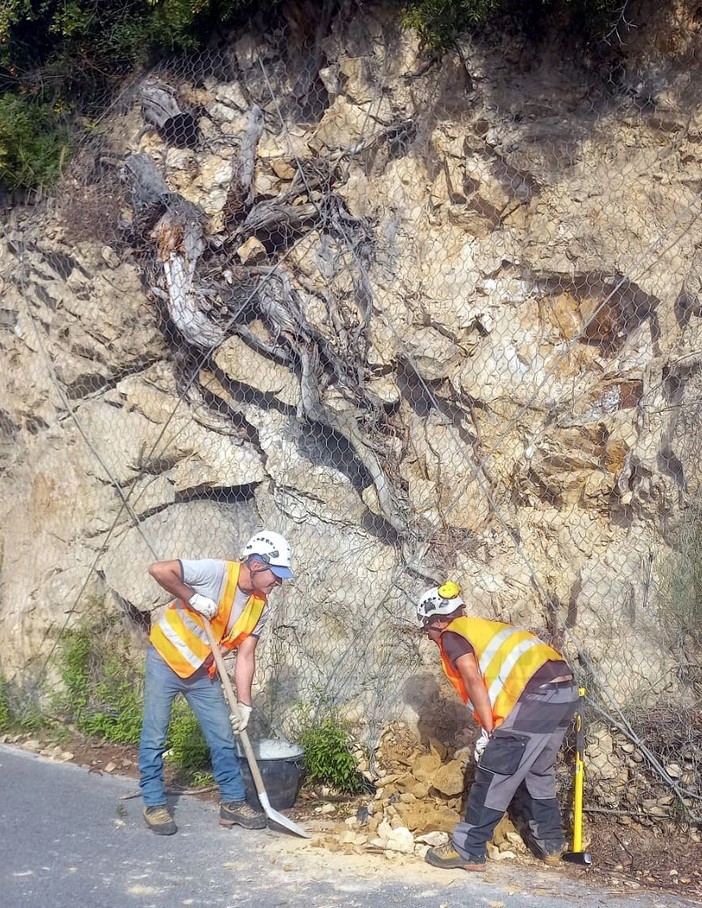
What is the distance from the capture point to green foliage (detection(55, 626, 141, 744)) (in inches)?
227

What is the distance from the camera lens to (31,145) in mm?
7328

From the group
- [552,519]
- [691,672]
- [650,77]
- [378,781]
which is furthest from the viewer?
[650,77]

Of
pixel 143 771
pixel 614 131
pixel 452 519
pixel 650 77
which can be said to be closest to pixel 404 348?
pixel 452 519

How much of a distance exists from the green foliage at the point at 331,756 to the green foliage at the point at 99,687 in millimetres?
1305

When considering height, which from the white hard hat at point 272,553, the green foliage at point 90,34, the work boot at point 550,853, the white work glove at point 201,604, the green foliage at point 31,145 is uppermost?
the green foliage at point 90,34

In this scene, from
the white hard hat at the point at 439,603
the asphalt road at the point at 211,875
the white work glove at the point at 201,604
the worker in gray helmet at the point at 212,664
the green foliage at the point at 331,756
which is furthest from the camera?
the green foliage at the point at 331,756

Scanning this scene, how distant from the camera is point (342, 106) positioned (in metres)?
6.35

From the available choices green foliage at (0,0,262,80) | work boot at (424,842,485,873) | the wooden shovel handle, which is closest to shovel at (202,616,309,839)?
the wooden shovel handle

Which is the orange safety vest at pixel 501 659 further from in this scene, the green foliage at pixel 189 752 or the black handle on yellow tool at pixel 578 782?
the green foliage at pixel 189 752

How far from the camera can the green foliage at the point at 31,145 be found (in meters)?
7.25

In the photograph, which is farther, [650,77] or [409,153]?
[409,153]

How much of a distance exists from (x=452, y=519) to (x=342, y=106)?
2.99 m

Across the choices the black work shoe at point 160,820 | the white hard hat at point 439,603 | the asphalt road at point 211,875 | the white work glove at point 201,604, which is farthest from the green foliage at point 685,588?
the black work shoe at point 160,820

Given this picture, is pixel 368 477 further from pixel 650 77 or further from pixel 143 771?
pixel 650 77
